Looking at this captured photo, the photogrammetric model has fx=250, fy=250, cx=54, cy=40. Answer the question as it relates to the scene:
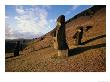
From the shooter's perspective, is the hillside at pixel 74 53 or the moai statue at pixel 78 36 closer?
the hillside at pixel 74 53

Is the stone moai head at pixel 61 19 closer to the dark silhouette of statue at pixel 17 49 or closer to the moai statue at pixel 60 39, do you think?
the moai statue at pixel 60 39

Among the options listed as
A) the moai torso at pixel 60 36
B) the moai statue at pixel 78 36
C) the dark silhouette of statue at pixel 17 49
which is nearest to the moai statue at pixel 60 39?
the moai torso at pixel 60 36

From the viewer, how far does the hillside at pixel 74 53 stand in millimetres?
4074

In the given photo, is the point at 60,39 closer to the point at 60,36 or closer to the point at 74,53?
the point at 60,36

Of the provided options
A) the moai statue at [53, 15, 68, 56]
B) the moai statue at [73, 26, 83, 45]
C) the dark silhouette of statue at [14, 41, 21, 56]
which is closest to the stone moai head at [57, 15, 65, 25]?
the moai statue at [53, 15, 68, 56]

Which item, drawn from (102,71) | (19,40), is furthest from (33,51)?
(102,71)

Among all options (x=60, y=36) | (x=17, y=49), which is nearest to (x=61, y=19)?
(x=60, y=36)

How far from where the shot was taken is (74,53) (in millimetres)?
4184

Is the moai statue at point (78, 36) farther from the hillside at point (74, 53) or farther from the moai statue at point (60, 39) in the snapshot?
the moai statue at point (60, 39)

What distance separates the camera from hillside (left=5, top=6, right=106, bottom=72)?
160 inches

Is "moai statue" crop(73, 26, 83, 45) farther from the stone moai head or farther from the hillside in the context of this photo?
the stone moai head

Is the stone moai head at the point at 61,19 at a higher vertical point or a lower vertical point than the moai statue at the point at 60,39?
higher
